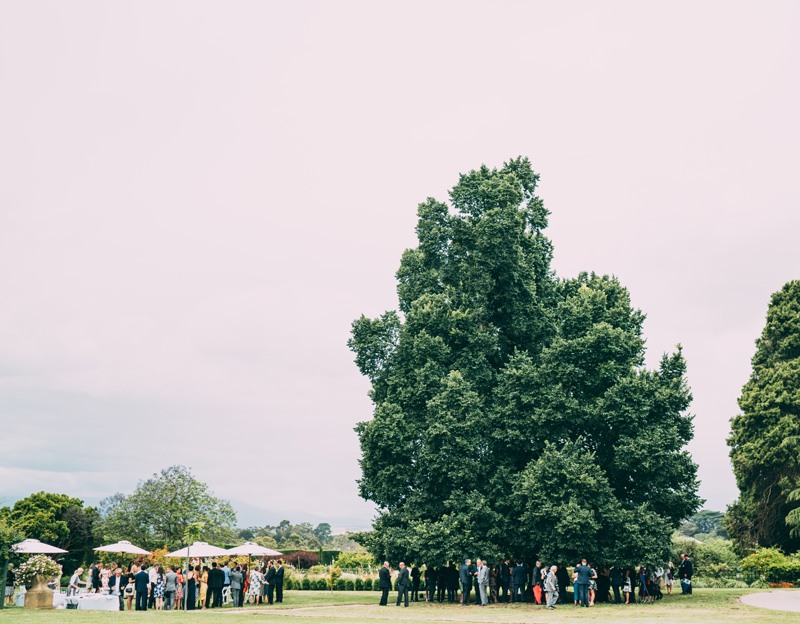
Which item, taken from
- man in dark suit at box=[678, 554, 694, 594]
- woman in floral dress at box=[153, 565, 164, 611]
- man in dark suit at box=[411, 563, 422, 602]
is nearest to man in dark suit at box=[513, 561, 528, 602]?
man in dark suit at box=[411, 563, 422, 602]

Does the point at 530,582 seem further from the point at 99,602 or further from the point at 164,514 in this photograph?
the point at 164,514

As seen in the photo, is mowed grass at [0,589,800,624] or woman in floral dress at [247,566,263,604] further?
woman in floral dress at [247,566,263,604]

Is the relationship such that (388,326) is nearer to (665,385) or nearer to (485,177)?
(485,177)

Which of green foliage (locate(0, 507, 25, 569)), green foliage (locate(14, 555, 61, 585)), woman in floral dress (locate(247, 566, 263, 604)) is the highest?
green foliage (locate(0, 507, 25, 569))

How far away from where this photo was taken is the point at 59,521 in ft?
170

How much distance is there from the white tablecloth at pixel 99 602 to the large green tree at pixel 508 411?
1112cm

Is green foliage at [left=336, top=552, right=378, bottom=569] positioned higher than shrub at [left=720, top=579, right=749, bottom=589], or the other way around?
green foliage at [left=336, top=552, right=378, bottom=569]

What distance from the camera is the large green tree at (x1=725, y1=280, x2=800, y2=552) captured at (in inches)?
1622

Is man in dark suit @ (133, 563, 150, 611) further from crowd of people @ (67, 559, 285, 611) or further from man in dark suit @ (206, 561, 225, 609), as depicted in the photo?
man in dark suit @ (206, 561, 225, 609)

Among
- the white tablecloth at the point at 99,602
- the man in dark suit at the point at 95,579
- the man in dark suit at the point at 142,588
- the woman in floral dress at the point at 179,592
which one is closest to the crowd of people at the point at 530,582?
the woman in floral dress at the point at 179,592

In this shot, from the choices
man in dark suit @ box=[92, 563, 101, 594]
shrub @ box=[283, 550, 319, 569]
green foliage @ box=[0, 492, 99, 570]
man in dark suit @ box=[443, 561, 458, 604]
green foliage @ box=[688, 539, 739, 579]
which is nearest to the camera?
man in dark suit @ box=[443, 561, 458, 604]

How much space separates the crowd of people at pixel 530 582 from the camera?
2992cm

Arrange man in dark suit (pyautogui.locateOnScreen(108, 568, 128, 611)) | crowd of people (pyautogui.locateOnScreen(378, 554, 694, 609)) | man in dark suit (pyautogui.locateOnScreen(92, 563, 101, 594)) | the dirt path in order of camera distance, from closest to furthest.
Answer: the dirt path → crowd of people (pyautogui.locateOnScreen(378, 554, 694, 609)) → man in dark suit (pyautogui.locateOnScreen(108, 568, 128, 611)) → man in dark suit (pyautogui.locateOnScreen(92, 563, 101, 594))

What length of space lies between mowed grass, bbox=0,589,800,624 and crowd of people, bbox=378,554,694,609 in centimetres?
89
